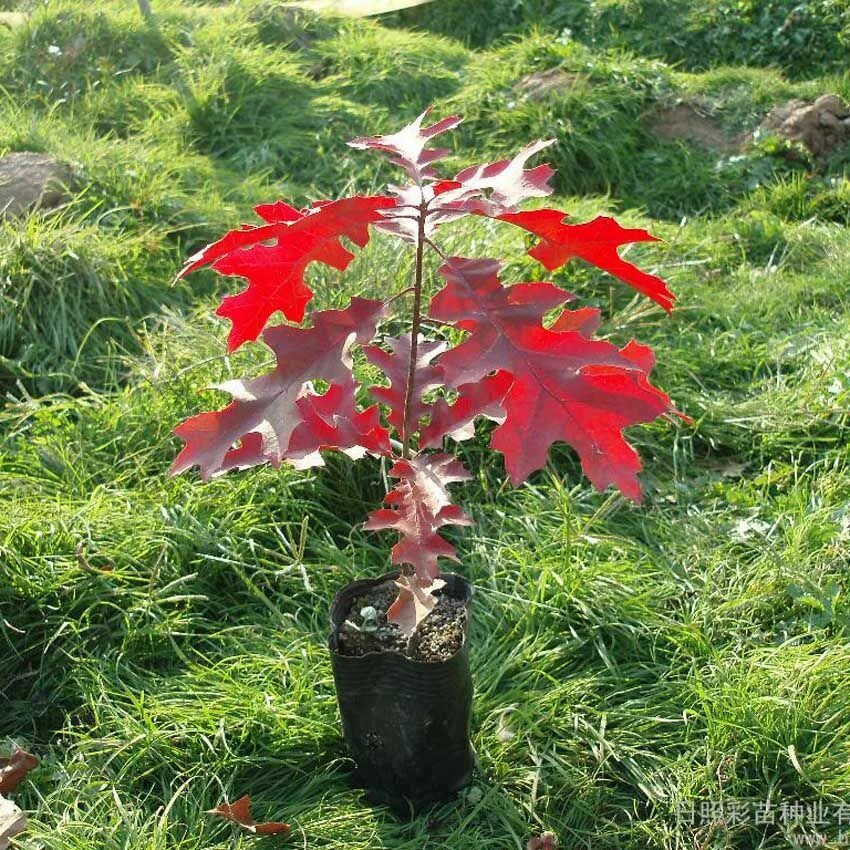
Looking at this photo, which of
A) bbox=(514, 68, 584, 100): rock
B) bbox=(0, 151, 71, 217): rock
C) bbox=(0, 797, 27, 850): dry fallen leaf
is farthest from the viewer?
bbox=(514, 68, 584, 100): rock

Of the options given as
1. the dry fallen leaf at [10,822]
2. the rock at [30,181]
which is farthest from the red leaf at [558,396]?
the rock at [30,181]

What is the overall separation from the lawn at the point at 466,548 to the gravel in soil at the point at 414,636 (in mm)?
322

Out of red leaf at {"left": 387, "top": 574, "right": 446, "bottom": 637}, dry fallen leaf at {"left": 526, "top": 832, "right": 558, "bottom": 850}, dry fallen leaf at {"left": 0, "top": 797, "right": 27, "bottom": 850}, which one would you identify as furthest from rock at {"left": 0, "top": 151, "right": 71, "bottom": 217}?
dry fallen leaf at {"left": 526, "top": 832, "right": 558, "bottom": 850}

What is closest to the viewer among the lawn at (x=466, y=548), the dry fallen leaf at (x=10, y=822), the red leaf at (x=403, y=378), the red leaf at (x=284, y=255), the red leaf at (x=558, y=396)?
the red leaf at (x=558, y=396)

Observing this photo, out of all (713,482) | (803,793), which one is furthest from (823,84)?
(803,793)

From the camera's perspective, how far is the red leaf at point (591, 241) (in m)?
1.62

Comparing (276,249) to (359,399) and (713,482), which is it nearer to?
(359,399)

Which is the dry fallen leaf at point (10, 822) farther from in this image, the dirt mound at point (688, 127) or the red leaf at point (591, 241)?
the dirt mound at point (688, 127)

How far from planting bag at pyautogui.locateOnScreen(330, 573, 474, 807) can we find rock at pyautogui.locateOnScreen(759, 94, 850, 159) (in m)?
4.01

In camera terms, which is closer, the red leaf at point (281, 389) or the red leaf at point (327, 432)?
the red leaf at point (281, 389)

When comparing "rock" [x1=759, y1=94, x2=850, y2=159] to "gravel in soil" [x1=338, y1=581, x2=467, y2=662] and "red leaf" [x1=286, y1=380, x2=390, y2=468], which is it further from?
"red leaf" [x1=286, y1=380, x2=390, y2=468]

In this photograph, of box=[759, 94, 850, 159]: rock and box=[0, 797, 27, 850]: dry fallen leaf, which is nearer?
box=[0, 797, 27, 850]: dry fallen leaf

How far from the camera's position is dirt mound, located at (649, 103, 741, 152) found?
5.59 m

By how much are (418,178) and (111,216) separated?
9.49 ft
